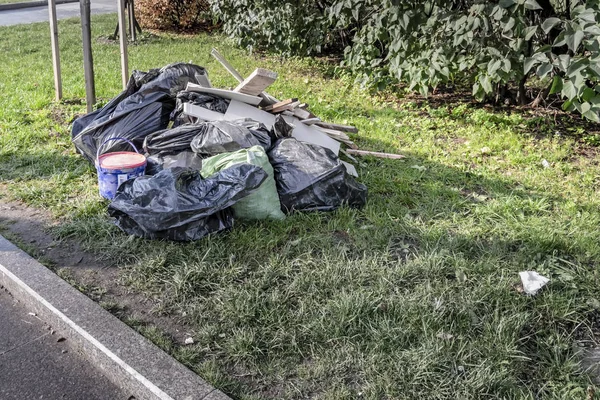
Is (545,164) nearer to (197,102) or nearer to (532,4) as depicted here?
(532,4)

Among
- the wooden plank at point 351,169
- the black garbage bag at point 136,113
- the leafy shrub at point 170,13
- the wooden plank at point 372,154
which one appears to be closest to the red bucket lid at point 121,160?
the black garbage bag at point 136,113

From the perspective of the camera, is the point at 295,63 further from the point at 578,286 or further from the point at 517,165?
the point at 578,286

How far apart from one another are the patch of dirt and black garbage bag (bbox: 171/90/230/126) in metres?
1.29

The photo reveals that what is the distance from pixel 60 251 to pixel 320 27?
593 cm

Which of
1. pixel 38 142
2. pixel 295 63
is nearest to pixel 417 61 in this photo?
pixel 295 63

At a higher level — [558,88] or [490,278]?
[558,88]

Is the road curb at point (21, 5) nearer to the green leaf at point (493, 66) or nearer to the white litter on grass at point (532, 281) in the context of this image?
the green leaf at point (493, 66)

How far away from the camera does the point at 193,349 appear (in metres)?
2.69

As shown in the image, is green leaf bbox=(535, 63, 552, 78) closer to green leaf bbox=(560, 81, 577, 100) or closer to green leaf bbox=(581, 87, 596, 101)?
green leaf bbox=(560, 81, 577, 100)

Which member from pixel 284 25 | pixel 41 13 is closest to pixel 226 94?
pixel 284 25

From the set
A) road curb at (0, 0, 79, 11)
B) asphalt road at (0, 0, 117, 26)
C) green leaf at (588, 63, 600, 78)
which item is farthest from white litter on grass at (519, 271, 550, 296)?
road curb at (0, 0, 79, 11)

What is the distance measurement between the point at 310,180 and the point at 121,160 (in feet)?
4.51

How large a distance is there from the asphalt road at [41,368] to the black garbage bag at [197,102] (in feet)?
6.95

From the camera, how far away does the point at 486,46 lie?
5.77 meters
